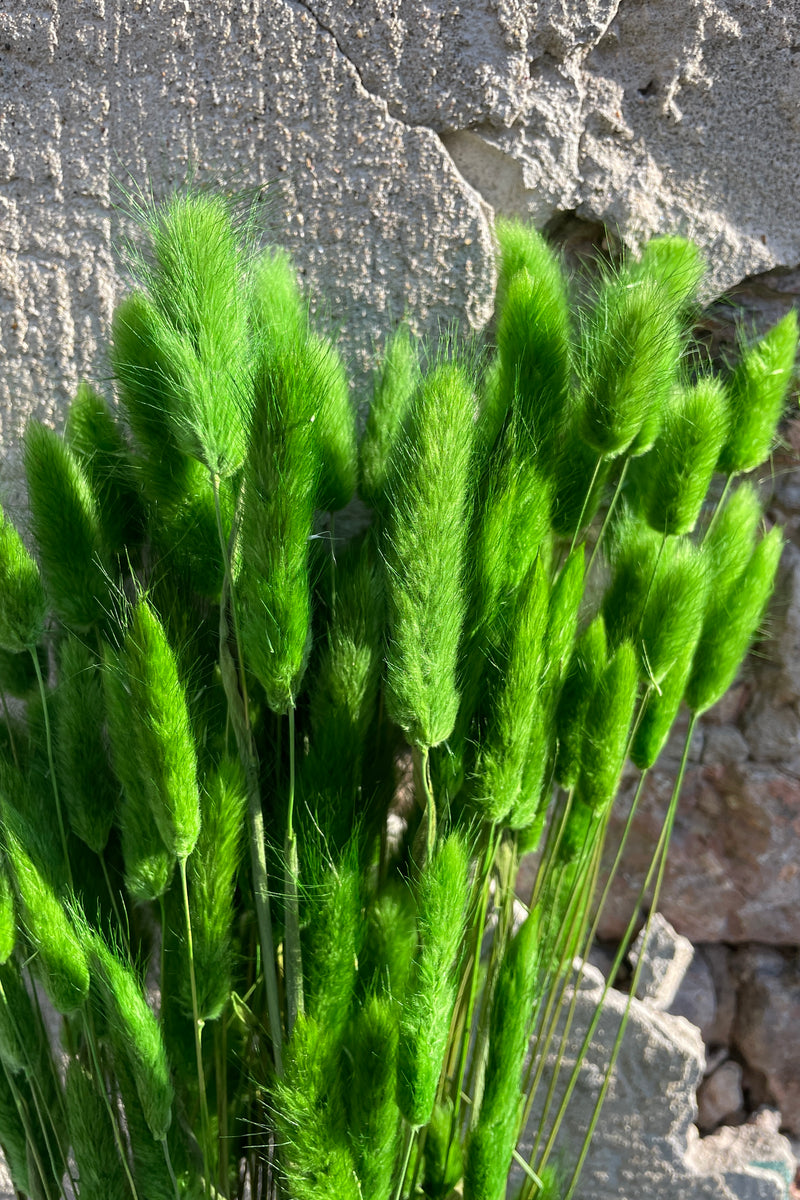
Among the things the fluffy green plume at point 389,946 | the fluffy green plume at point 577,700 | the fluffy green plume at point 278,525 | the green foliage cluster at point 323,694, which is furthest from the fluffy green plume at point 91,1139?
the fluffy green plume at point 577,700

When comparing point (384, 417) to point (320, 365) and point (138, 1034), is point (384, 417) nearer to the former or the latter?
point (320, 365)

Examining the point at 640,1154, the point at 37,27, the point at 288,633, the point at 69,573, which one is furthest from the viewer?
the point at 640,1154

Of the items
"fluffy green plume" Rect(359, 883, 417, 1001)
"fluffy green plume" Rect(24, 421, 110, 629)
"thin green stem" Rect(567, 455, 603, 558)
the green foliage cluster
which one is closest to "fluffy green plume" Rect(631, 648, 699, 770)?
the green foliage cluster

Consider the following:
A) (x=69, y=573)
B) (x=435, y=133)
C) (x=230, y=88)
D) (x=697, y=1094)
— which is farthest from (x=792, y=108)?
(x=697, y=1094)

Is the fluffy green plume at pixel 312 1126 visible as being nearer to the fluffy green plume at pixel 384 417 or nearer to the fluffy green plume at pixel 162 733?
the fluffy green plume at pixel 162 733

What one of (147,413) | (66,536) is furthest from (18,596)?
(147,413)

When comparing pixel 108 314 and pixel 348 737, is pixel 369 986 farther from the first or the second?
pixel 108 314

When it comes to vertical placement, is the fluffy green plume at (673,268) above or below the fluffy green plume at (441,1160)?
above
